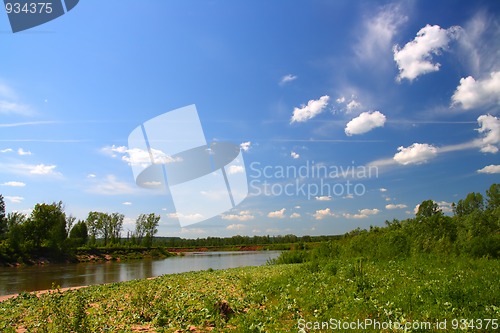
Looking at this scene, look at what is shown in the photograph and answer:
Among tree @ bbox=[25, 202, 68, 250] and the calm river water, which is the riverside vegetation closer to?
the calm river water

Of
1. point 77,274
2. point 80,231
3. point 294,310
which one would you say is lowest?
point 77,274

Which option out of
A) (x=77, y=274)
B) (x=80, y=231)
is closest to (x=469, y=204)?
(x=77, y=274)

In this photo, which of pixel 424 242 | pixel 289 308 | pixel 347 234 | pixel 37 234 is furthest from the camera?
pixel 37 234

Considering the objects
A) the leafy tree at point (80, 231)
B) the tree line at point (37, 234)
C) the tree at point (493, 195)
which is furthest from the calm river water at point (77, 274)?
the tree at point (493, 195)

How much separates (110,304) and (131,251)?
83.5 metres

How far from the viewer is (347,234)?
36.2 meters

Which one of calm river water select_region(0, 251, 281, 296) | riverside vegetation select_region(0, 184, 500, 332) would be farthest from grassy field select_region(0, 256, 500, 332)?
calm river water select_region(0, 251, 281, 296)

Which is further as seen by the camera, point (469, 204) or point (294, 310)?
point (469, 204)

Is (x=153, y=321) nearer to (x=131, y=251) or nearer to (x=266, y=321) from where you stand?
(x=266, y=321)

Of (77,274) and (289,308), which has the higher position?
(289,308)

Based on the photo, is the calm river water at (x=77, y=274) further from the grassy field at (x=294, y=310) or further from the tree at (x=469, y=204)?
the tree at (x=469, y=204)

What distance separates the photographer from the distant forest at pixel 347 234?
23.0m

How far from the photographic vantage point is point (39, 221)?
210ft

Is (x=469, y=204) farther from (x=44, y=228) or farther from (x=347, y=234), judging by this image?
(x=44, y=228)
